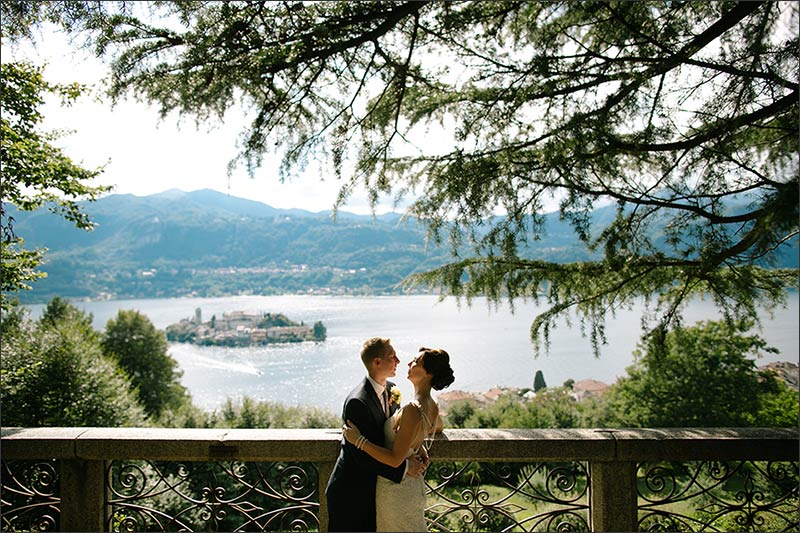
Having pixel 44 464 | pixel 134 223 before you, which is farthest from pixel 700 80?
pixel 134 223

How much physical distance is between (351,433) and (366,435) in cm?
6

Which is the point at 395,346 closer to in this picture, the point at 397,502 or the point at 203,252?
the point at 397,502

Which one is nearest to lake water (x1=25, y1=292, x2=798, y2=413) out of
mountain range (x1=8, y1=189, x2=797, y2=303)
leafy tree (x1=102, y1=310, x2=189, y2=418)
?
leafy tree (x1=102, y1=310, x2=189, y2=418)

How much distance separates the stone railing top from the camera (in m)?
3.17

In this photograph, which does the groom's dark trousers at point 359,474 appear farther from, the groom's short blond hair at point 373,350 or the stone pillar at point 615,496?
the stone pillar at point 615,496

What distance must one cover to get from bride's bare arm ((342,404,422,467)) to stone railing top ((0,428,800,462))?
802 millimetres

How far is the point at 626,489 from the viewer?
10.6 feet

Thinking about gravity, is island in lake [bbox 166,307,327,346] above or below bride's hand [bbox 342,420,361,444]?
below

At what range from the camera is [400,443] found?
233 centimetres

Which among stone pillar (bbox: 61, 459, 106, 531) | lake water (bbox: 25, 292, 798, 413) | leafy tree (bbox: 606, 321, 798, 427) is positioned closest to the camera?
stone pillar (bbox: 61, 459, 106, 531)

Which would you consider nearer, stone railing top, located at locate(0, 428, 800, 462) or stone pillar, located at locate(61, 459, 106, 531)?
stone railing top, located at locate(0, 428, 800, 462)

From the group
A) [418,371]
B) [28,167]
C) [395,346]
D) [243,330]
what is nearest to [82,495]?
[418,371]

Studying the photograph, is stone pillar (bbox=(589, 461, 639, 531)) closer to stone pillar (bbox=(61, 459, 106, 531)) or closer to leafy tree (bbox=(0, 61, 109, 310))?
stone pillar (bbox=(61, 459, 106, 531))

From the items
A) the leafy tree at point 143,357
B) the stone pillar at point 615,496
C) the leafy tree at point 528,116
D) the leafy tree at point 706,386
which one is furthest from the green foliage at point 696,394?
the leafy tree at point 143,357
